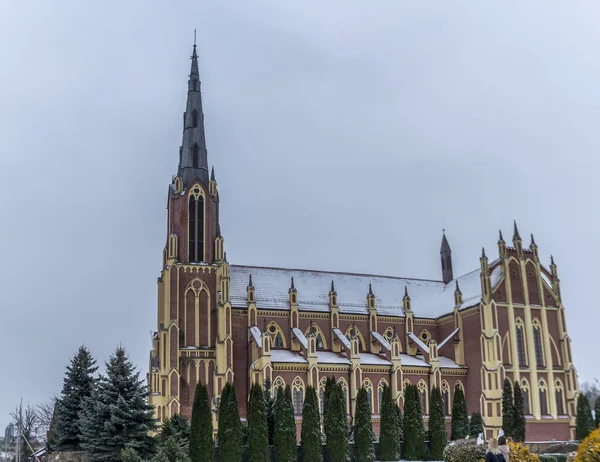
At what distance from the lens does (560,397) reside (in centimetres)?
5950

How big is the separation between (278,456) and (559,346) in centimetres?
3285

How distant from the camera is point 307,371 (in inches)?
2116

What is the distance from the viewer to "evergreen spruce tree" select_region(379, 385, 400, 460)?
139 feet

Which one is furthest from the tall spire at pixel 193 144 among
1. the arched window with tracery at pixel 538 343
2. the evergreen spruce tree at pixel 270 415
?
the arched window with tracery at pixel 538 343

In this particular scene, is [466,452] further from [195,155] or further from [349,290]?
[195,155]

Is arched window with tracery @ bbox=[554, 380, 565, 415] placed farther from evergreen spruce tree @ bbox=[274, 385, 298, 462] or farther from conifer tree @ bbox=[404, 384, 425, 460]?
evergreen spruce tree @ bbox=[274, 385, 298, 462]

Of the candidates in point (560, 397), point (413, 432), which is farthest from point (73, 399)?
point (560, 397)

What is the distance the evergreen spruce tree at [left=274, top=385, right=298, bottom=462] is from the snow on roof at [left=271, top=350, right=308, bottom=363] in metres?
13.9

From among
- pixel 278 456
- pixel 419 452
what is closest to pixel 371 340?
pixel 419 452

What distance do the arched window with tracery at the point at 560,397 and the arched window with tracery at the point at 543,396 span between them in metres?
1.11

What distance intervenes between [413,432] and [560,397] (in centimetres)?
2224

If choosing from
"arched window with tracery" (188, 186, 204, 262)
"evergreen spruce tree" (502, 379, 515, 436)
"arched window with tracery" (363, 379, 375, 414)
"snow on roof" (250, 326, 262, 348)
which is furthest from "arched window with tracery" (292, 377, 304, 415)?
"evergreen spruce tree" (502, 379, 515, 436)

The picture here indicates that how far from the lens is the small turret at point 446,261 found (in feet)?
237

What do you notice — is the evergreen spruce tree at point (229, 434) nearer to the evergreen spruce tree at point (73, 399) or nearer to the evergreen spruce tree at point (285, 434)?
the evergreen spruce tree at point (285, 434)
